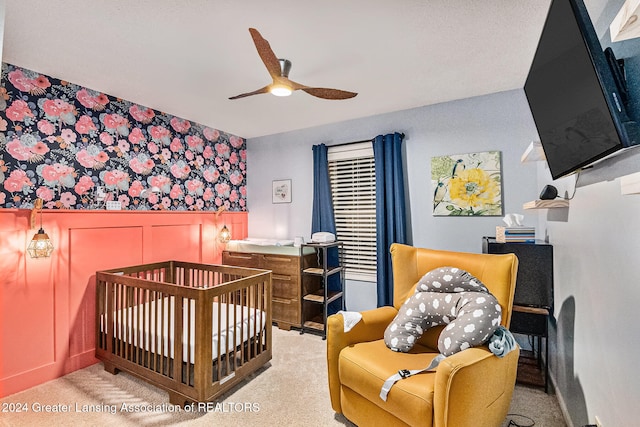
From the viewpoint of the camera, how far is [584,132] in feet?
4.32

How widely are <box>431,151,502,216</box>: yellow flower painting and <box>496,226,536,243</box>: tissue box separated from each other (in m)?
0.52

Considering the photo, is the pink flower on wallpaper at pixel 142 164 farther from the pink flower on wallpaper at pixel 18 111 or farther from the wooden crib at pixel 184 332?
the wooden crib at pixel 184 332

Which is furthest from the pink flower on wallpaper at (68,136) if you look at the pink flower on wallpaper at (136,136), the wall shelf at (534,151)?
the wall shelf at (534,151)

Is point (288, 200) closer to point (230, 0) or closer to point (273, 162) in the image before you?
point (273, 162)

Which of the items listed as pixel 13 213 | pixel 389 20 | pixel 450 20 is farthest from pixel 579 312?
pixel 13 213

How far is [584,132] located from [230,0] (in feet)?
6.01

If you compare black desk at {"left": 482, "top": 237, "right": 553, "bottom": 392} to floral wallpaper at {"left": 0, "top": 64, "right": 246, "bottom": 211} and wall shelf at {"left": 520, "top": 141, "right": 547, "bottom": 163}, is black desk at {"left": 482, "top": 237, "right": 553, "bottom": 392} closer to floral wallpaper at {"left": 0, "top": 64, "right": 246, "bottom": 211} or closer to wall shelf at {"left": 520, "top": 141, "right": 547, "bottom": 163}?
wall shelf at {"left": 520, "top": 141, "right": 547, "bottom": 163}

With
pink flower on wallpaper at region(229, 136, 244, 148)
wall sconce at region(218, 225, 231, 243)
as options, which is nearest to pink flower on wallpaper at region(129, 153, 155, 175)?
wall sconce at region(218, 225, 231, 243)

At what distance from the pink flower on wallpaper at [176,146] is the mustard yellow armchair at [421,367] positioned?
2745 mm

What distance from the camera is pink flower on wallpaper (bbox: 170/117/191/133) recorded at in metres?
3.58

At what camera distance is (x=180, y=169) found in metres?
3.66

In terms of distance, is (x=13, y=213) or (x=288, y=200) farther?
(x=288, y=200)

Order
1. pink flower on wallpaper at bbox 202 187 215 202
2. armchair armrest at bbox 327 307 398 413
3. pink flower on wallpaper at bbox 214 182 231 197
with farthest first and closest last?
pink flower on wallpaper at bbox 214 182 231 197 < pink flower on wallpaper at bbox 202 187 215 202 < armchair armrest at bbox 327 307 398 413

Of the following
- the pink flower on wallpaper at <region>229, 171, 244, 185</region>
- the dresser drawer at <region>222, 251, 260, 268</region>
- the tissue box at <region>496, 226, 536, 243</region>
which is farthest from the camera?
the pink flower on wallpaper at <region>229, 171, 244, 185</region>
